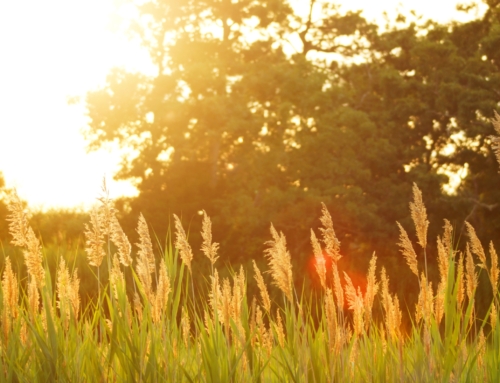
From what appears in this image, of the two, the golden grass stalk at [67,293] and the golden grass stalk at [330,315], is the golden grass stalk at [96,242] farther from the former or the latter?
the golden grass stalk at [330,315]

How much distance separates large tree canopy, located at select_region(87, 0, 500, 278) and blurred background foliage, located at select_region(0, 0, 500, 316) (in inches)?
1.8

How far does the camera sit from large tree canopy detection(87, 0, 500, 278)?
1975 centimetres

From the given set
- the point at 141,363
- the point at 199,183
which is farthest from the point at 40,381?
the point at 199,183

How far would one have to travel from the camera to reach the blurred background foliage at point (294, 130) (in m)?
19.7

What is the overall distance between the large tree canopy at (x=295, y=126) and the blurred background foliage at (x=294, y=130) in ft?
0.15

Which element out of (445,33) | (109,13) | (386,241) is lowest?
(386,241)

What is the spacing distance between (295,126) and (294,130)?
0.53 feet

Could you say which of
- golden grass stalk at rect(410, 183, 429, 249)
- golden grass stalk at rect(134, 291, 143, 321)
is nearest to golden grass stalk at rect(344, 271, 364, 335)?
golden grass stalk at rect(410, 183, 429, 249)

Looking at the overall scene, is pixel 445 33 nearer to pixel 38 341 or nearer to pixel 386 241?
pixel 386 241

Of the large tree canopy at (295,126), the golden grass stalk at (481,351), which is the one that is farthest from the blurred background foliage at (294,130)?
the golden grass stalk at (481,351)

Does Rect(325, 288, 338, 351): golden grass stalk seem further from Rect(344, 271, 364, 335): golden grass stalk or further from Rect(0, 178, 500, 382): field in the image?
Rect(344, 271, 364, 335): golden grass stalk

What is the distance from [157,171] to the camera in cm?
2194

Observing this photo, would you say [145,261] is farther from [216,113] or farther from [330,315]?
[216,113]

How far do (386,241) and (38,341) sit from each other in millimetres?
17838
